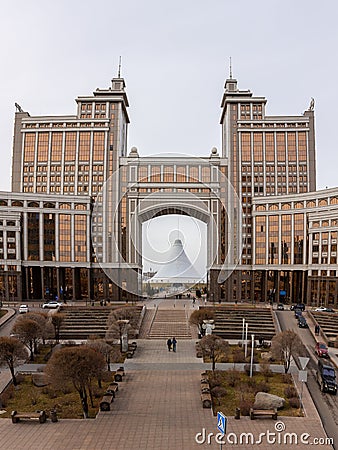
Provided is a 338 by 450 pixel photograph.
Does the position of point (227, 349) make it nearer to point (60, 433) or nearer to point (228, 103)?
point (60, 433)

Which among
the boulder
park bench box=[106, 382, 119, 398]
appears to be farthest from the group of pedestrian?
the boulder

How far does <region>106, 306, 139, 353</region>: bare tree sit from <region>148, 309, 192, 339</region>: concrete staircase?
2.62 metres

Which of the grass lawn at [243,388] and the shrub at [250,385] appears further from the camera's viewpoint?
the shrub at [250,385]

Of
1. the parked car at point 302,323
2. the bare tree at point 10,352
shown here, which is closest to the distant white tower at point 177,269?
the parked car at point 302,323

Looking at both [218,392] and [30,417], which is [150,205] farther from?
[30,417]

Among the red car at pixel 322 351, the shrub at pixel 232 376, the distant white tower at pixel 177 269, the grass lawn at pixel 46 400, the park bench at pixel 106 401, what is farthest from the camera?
the distant white tower at pixel 177 269

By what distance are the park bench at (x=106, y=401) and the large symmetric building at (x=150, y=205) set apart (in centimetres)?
4486

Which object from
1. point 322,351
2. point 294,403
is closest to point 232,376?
point 294,403

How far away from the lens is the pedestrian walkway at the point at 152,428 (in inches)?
623

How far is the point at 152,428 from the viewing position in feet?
57.1

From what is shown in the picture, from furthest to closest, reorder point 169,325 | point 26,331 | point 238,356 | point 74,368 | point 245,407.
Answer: point 169,325 < point 238,356 < point 26,331 < point 245,407 < point 74,368

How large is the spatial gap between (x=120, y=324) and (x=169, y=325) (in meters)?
12.8

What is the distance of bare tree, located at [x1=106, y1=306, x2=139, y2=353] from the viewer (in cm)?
3175

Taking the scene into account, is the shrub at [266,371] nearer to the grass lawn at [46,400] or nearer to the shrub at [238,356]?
the shrub at [238,356]
